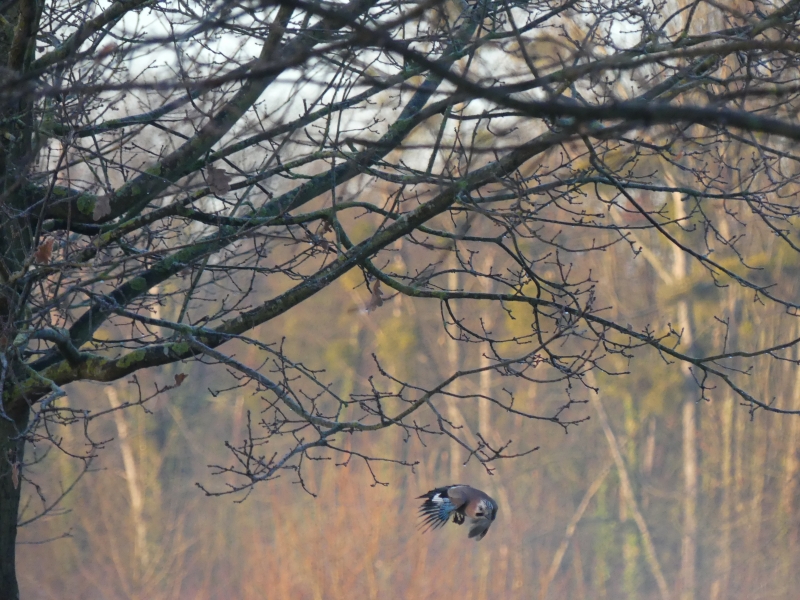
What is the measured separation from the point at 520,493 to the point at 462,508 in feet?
33.2

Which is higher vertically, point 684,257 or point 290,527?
point 684,257

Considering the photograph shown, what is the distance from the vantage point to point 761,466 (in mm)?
12070

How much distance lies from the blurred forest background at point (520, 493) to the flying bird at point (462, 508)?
800 cm

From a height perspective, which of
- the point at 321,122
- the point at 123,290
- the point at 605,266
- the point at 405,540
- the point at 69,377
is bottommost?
the point at 69,377

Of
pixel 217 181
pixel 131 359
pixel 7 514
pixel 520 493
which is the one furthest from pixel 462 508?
pixel 520 493

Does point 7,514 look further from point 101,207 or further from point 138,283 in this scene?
point 101,207

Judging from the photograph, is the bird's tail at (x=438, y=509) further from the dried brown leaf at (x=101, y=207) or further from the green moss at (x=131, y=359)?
the dried brown leaf at (x=101, y=207)

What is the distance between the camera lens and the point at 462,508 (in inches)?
118

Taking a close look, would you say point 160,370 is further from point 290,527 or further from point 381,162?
point 381,162

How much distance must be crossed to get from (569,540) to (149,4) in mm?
11113

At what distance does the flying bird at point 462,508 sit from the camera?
9.70 ft

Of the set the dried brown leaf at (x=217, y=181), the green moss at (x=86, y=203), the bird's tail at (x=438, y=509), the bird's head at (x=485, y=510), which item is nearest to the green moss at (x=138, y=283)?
the green moss at (x=86, y=203)

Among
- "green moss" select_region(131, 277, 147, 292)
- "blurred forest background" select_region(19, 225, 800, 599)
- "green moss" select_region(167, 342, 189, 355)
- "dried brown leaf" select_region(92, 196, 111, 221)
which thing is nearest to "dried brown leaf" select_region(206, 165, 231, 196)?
"dried brown leaf" select_region(92, 196, 111, 221)

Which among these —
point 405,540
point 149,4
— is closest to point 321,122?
point 149,4
